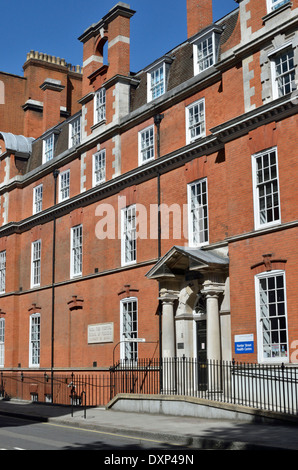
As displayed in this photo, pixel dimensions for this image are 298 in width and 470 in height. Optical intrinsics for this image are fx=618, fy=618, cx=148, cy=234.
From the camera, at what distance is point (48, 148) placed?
114ft

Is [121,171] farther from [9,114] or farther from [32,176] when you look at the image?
[9,114]

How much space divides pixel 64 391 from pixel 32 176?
12325 millimetres

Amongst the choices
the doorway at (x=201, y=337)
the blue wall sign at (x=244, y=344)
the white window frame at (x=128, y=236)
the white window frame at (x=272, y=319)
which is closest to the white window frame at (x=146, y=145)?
the white window frame at (x=128, y=236)

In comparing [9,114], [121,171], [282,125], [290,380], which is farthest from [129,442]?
[9,114]

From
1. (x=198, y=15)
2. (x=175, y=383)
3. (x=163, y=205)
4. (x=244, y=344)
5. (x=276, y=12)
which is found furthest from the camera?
(x=198, y=15)

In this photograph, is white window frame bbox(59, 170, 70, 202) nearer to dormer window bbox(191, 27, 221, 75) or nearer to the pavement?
dormer window bbox(191, 27, 221, 75)

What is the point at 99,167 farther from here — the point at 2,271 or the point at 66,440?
the point at 66,440

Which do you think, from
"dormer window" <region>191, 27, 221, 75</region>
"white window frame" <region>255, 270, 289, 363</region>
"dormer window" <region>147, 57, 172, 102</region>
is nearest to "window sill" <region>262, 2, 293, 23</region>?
"dormer window" <region>191, 27, 221, 75</region>

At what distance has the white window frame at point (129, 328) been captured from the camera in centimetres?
2497

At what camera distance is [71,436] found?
51.4 ft

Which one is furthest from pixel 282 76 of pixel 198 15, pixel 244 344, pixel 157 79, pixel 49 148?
pixel 49 148

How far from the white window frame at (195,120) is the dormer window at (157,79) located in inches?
97.5

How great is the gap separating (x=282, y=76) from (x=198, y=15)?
788 cm

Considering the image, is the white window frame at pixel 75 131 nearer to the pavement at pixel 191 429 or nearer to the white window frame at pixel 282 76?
the white window frame at pixel 282 76
